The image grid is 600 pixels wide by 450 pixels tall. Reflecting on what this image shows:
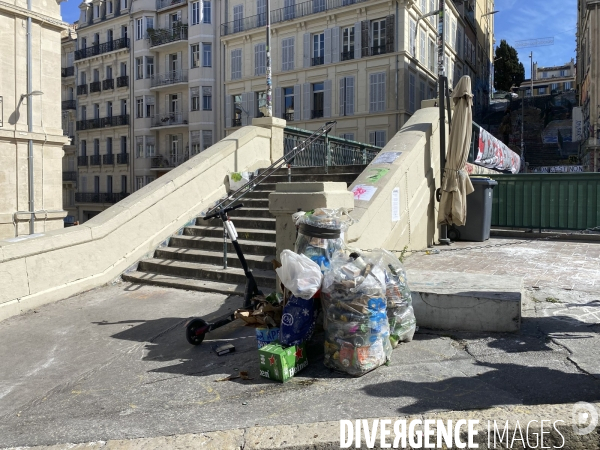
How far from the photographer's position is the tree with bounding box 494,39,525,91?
65.9 metres

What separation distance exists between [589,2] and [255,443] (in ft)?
122

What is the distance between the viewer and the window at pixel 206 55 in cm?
3684

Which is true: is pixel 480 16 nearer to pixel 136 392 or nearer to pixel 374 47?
pixel 374 47

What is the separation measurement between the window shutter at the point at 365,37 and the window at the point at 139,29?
19.4 m

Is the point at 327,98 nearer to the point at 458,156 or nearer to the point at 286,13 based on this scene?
the point at 286,13

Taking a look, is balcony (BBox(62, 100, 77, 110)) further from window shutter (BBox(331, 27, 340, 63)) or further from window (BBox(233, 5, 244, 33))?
window shutter (BBox(331, 27, 340, 63))

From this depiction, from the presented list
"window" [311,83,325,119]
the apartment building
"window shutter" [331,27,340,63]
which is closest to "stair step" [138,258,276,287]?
the apartment building

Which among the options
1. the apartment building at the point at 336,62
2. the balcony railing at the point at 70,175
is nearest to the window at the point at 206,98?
the apartment building at the point at 336,62

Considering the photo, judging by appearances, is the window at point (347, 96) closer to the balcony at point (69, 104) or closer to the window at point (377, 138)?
the window at point (377, 138)

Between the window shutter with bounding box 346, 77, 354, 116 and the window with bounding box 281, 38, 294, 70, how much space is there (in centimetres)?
434

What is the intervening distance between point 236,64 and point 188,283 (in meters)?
31.0

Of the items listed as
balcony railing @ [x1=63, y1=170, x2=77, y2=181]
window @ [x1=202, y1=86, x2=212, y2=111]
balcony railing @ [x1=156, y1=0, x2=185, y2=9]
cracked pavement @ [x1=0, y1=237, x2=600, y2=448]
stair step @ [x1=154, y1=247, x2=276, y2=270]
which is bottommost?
cracked pavement @ [x1=0, y1=237, x2=600, y2=448]

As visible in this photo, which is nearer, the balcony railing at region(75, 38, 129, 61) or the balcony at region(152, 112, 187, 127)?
the balcony at region(152, 112, 187, 127)

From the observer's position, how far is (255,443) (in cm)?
294
